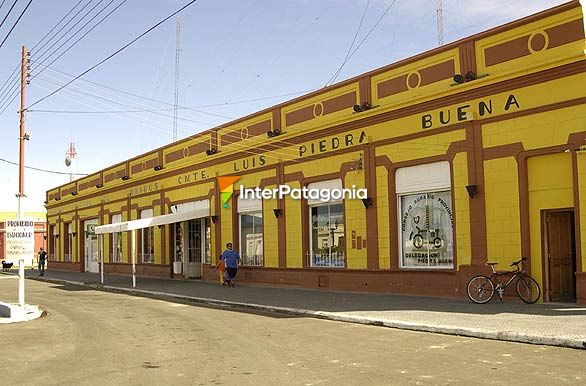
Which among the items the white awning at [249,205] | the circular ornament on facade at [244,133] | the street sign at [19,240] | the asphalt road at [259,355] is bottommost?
the asphalt road at [259,355]

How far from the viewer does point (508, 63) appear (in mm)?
15477

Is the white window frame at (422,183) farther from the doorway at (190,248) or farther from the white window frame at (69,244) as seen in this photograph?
the white window frame at (69,244)

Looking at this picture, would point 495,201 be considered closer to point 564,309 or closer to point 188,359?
point 564,309

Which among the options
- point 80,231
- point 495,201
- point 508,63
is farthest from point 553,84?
point 80,231

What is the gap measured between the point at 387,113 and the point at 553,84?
16.8ft

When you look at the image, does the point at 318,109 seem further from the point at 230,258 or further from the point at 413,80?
the point at 230,258

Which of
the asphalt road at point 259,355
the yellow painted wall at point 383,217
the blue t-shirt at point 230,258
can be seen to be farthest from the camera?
the blue t-shirt at point 230,258

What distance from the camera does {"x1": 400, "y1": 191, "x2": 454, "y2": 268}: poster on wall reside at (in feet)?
56.3

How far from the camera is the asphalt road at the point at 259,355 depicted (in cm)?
792

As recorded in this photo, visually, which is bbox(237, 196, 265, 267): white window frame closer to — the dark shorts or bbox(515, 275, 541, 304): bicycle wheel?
the dark shorts

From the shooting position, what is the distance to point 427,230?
58.2ft

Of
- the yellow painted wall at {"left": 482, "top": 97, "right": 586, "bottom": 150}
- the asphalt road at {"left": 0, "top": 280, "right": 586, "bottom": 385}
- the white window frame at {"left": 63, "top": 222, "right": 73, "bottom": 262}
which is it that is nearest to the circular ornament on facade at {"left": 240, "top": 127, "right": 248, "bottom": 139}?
the yellow painted wall at {"left": 482, "top": 97, "right": 586, "bottom": 150}

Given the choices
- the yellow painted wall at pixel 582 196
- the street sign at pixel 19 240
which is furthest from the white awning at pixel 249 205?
the yellow painted wall at pixel 582 196

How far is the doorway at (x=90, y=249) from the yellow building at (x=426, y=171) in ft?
53.3
